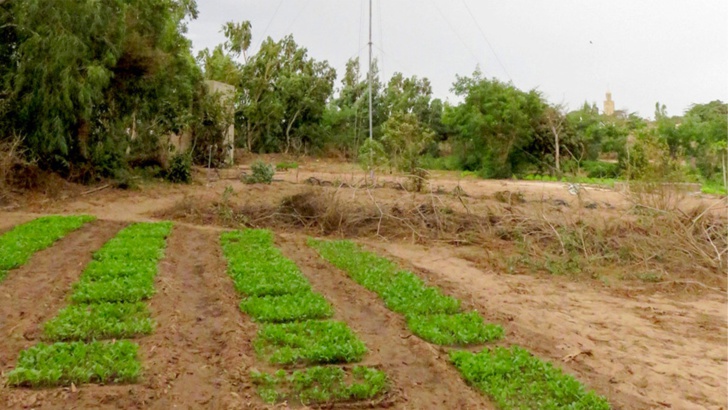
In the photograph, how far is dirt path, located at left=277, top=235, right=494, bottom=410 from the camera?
4477 millimetres

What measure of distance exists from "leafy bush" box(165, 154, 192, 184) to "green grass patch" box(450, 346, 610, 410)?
15.5 meters

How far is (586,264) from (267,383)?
6321mm

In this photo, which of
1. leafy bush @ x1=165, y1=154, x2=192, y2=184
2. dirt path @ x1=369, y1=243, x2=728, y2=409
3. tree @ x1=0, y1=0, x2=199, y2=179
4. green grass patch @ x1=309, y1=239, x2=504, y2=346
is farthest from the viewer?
leafy bush @ x1=165, y1=154, x2=192, y2=184

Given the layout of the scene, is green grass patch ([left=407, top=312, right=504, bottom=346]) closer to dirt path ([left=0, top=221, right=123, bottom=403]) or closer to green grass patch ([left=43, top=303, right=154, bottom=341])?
green grass patch ([left=43, top=303, right=154, bottom=341])

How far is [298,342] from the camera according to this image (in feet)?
17.5

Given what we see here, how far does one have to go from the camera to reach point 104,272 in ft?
24.7

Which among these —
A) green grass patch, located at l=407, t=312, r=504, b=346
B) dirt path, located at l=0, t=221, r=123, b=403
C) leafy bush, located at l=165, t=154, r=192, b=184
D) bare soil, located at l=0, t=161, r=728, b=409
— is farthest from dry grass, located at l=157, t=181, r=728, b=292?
leafy bush, located at l=165, t=154, r=192, b=184

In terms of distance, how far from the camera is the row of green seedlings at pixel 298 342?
4473 mm

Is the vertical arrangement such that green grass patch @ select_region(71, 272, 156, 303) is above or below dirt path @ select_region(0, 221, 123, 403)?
above

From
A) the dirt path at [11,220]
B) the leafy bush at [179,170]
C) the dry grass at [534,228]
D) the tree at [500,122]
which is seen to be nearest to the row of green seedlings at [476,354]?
the dry grass at [534,228]

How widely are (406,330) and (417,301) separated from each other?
90 centimetres

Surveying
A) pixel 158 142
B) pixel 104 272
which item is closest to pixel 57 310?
pixel 104 272

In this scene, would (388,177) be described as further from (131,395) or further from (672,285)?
(131,395)

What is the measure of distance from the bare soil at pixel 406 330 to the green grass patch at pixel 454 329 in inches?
5.0
